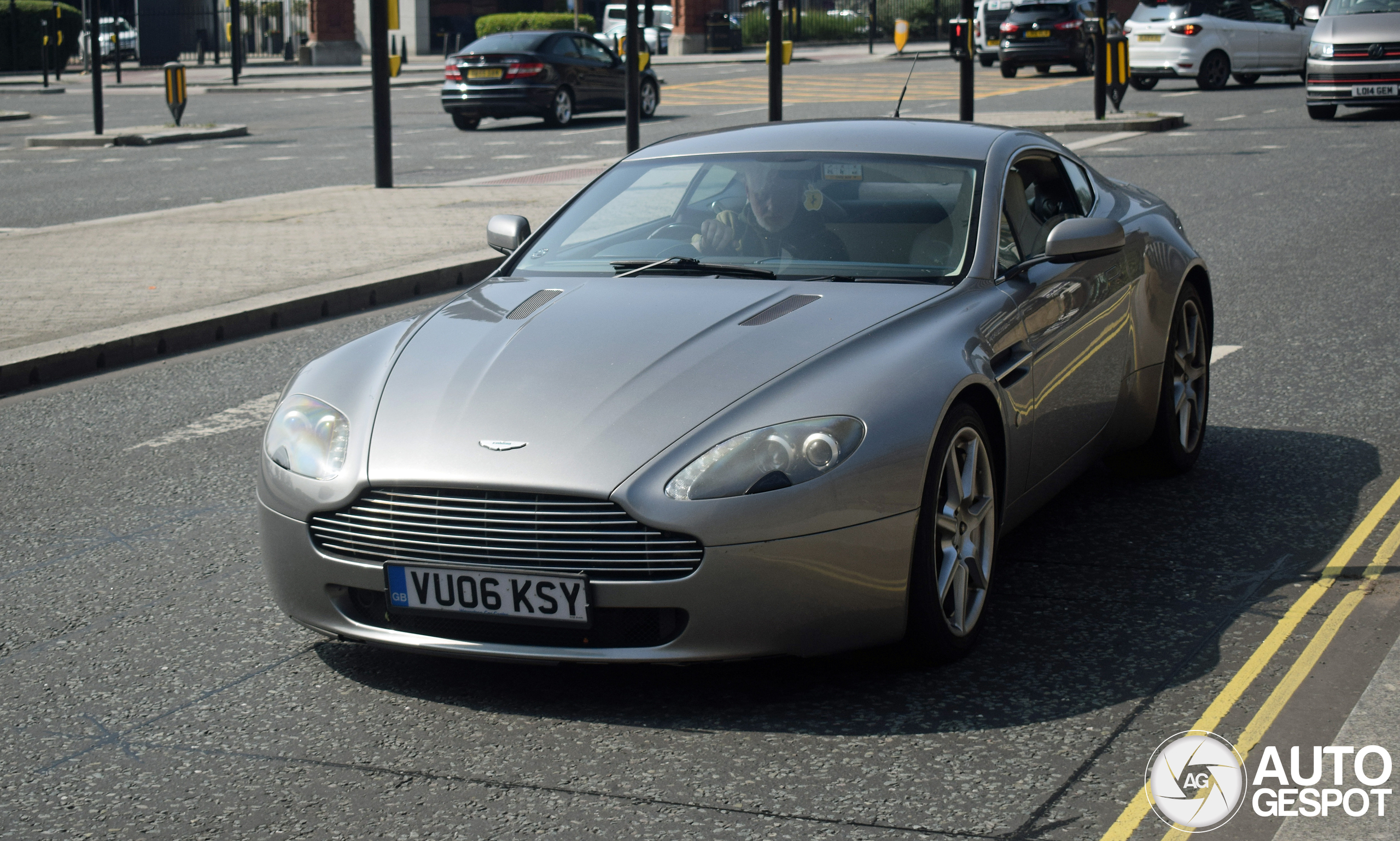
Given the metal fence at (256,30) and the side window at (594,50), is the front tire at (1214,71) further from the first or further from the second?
the metal fence at (256,30)

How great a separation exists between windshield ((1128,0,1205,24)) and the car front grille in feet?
89.5

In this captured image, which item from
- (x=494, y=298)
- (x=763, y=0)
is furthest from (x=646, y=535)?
(x=763, y=0)

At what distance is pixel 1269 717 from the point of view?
150 inches

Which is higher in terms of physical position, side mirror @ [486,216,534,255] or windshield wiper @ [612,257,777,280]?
side mirror @ [486,216,534,255]

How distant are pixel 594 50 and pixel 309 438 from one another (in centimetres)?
2436

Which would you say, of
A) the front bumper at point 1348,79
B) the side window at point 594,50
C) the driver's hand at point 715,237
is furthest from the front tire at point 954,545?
the side window at point 594,50

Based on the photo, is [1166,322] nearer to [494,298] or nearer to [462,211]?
[494,298]

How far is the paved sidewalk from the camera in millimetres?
9164

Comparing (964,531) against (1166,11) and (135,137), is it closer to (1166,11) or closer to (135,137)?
(135,137)

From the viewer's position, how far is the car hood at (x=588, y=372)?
3.84 meters

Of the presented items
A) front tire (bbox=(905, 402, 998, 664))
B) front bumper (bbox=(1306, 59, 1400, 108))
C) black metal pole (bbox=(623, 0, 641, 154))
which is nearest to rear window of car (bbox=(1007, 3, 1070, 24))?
front bumper (bbox=(1306, 59, 1400, 108))

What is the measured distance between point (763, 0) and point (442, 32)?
12958mm

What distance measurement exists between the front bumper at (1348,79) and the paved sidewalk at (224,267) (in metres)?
11.7

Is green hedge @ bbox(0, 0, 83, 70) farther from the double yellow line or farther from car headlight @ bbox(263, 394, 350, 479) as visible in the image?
the double yellow line
